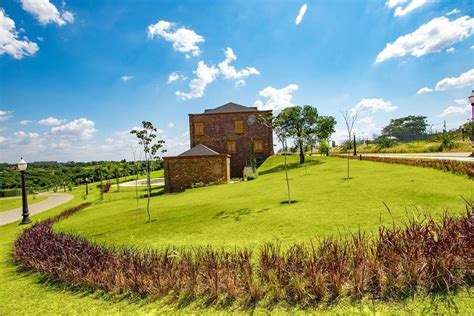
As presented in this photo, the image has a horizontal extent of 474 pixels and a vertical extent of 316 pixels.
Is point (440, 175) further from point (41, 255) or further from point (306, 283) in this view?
point (41, 255)

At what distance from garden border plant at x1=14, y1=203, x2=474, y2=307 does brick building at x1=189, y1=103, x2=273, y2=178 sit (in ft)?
95.6

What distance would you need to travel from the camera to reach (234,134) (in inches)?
1345

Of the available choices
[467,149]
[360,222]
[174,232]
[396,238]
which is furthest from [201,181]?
[467,149]

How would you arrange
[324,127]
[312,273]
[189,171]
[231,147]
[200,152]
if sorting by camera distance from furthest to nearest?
[231,147]
[324,127]
[200,152]
[189,171]
[312,273]

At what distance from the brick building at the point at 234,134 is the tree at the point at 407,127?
2341 inches

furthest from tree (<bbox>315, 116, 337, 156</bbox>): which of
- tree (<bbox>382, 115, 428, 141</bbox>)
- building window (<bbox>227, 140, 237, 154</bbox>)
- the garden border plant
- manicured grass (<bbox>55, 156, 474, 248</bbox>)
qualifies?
tree (<bbox>382, 115, 428, 141</bbox>)

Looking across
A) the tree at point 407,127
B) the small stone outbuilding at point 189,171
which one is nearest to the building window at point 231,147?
the small stone outbuilding at point 189,171

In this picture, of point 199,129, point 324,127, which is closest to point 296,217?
point 324,127

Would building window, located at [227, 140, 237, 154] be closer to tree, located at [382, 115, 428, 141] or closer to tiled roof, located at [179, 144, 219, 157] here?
tiled roof, located at [179, 144, 219, 157]

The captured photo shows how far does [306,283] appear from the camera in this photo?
11.7 feet

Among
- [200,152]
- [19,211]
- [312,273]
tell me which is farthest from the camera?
[200,152]

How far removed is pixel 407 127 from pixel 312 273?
90601mm

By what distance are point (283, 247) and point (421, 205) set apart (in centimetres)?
428

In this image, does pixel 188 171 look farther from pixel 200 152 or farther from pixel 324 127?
pixel 324 127
